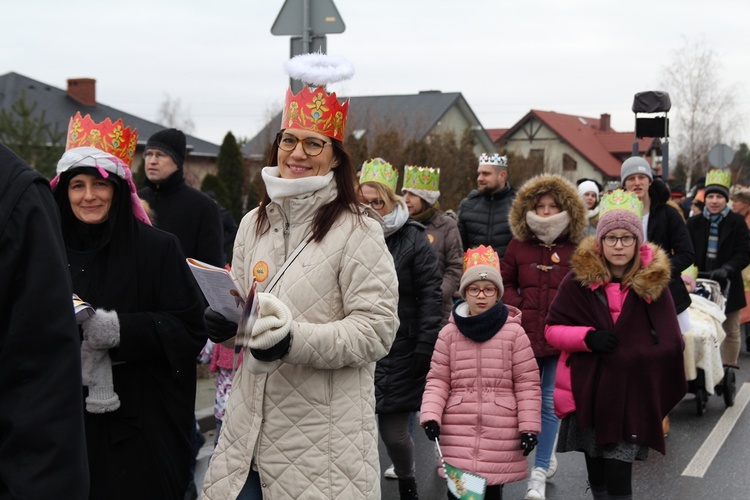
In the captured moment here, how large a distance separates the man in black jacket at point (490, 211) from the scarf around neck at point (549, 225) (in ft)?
4.35

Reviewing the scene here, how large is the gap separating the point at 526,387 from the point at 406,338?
102 centimetres

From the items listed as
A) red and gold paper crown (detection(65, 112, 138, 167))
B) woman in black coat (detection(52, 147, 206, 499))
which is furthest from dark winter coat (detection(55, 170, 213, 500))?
red and gold paper crown (detection(65, 112, 138, 167))

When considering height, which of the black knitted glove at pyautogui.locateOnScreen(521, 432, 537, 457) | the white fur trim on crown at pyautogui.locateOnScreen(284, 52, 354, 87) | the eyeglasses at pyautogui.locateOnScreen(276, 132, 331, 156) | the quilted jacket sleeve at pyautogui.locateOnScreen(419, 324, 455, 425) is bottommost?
the black knitted glove at pyautogui.locateOnScreen(521, 432, 537, 457)

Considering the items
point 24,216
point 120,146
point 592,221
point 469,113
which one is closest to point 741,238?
point 592,221

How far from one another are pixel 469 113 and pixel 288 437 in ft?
180

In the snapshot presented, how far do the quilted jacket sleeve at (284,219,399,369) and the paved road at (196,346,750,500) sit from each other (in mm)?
3381

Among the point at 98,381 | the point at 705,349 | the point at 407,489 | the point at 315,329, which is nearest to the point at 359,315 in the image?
the point at 315,329

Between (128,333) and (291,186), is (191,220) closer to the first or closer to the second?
(128,333)

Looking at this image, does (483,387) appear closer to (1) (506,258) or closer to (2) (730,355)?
(1) (506,258)

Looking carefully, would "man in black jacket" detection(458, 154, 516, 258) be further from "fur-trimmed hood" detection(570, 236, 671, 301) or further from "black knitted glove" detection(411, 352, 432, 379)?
"fur-trimmed hood" detection(570, 236, 671, 301)

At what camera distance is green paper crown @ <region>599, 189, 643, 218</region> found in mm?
5999

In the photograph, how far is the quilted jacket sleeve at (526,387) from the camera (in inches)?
217

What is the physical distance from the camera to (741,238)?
11016mm

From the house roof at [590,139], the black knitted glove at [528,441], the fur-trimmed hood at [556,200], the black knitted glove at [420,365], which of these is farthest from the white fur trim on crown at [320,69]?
the house roof at [590,139]
